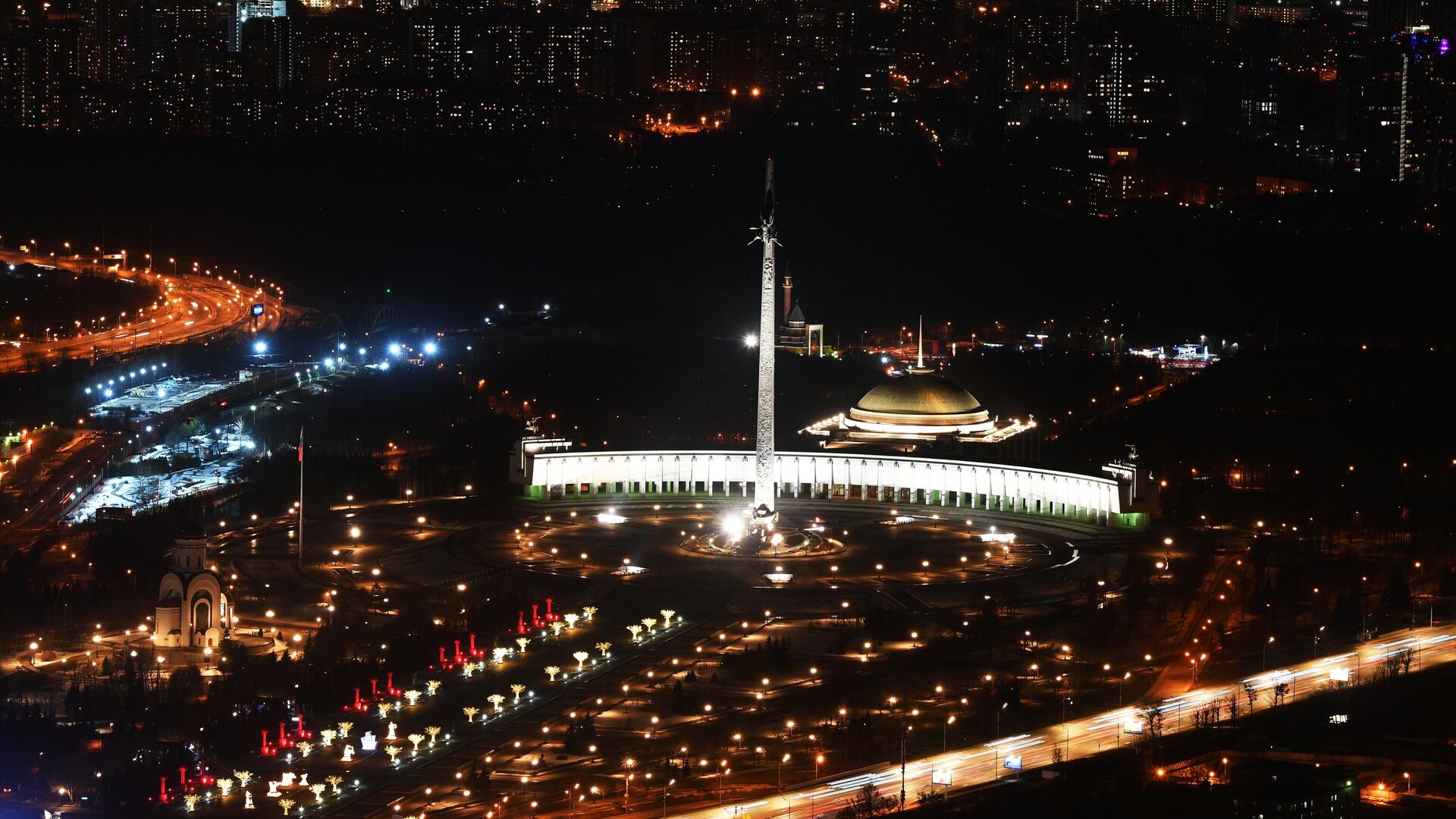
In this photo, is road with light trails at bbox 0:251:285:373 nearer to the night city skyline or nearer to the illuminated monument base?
the night city skyline

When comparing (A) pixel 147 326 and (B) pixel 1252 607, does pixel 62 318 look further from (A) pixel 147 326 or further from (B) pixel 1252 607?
(B) pixel 1252 607

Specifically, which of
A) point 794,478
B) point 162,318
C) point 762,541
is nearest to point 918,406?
point 794,478

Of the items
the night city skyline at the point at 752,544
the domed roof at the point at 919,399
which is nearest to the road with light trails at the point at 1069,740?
the night city skyline at the point at 752,544

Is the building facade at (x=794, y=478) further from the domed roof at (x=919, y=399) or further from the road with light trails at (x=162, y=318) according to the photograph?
the road with light trails at (x=162, y=318)

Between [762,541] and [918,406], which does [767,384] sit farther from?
[918,406]

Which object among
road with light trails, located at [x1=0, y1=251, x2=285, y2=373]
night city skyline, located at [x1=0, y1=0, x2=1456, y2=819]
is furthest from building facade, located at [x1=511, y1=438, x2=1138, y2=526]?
road with light trails, located at [x1=0, y1=251, x2=285, y2=373]

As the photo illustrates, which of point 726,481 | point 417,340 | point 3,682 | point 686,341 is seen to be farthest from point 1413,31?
point 3,682
